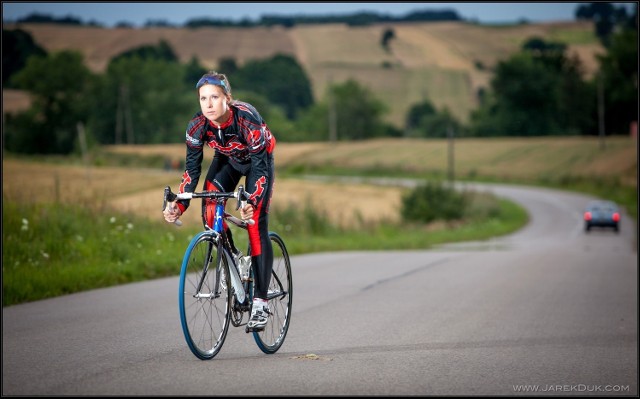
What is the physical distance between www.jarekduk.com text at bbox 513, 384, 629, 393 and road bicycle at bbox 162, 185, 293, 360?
2054 mm

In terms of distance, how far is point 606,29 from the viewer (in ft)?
516

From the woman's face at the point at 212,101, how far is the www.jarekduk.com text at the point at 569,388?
272 cm

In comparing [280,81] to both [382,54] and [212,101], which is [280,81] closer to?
[382,54]

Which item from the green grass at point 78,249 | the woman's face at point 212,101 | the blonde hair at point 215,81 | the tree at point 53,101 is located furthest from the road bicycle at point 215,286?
the tree at point 53,101

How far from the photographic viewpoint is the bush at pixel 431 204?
50.0 metres

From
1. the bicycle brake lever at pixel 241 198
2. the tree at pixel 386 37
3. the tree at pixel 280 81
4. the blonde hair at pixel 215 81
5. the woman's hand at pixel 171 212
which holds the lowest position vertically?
the woman's hand at pixel 171 212

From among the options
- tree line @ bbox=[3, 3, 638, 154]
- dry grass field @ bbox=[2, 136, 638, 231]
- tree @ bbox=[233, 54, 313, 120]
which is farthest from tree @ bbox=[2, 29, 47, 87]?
tree @ bbox=[233, 54, 313, 120]

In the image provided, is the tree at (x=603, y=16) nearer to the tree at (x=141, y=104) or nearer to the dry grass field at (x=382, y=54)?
the dry grass field at (x=382, y=54)

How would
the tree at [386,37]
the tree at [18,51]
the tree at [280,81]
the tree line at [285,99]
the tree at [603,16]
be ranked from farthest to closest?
the tree at [603,16] → the tree at [386,37] → the tree at [280,81] → the tree line at [285,99] → the tree at [18,51]

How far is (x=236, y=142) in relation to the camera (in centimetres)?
678

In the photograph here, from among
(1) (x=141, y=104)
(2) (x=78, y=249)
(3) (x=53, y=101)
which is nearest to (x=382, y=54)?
(1) (x=141, y=104)

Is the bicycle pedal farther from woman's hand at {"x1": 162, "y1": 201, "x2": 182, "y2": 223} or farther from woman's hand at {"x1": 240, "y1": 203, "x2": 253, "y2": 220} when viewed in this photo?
woman's hand at {"x1": 162, "y1": 201, "x2": 182, "y2": 223}

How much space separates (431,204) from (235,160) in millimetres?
44546

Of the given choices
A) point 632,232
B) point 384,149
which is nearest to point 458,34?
point 384,149
